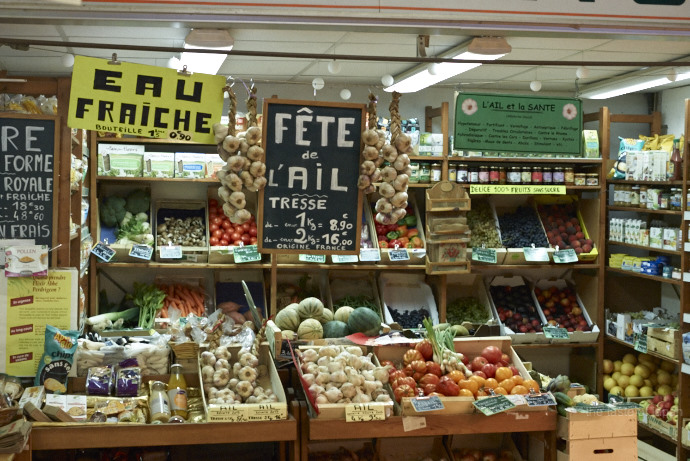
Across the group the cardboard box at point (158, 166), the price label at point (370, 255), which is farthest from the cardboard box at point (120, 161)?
the price label at point (370, 255)

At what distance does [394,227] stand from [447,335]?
2.93 m

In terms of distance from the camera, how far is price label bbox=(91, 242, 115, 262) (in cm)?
623

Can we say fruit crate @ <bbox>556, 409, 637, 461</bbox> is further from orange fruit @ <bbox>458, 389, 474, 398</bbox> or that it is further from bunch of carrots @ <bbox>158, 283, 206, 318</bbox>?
bunch of carrots @ <bbox>158, 283, 206, 318</bbox>

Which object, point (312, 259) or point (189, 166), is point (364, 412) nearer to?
point (312, 259)

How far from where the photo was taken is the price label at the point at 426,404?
11.4 feet

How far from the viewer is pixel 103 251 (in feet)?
20.5

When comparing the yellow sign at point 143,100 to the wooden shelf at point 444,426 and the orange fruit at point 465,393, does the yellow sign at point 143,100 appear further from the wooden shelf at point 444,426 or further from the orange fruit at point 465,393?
→ the orange fruit at point 465,393

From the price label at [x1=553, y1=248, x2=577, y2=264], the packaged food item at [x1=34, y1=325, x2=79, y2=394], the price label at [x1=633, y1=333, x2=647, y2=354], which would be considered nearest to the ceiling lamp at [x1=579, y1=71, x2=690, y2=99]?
the price label at [x1=553, y1=248, x2=577, y2=264]

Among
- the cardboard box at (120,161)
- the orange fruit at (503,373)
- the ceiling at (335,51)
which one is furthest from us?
the cardboard box at (120,161)

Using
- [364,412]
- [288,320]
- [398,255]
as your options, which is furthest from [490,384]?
[398,255]

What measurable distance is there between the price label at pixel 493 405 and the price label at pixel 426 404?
0.59ft

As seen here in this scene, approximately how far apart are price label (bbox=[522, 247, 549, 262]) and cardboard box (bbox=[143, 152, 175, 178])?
3.22 m

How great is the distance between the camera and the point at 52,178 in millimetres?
3975

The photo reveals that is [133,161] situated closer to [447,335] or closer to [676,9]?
[447,335]
